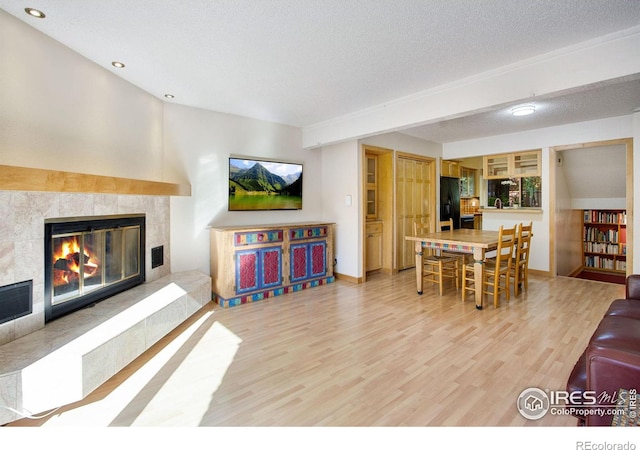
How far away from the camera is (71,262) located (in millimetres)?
2527

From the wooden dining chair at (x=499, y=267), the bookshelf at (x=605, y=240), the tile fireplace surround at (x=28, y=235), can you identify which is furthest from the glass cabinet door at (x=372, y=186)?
the bookshelf at (x=605, y=240)

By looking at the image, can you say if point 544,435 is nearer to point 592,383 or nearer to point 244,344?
point 592,383

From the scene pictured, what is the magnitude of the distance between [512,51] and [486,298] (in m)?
2.87

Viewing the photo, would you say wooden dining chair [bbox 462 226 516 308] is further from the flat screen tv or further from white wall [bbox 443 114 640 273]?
the flat screen tv

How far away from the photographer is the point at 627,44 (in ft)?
7.59

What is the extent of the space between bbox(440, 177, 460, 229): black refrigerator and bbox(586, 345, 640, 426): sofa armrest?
5516 mm

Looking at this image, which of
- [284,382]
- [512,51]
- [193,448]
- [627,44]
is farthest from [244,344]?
[627,44]

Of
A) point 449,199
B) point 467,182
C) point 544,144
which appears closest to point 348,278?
point 449,199

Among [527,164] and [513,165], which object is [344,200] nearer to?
[513,165]

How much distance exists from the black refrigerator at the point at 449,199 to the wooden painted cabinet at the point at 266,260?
2.98m

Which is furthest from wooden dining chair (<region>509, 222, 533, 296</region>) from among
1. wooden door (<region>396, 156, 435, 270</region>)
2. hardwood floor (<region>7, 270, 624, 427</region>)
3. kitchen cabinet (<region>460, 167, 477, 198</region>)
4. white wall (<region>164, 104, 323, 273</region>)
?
kitchen cabinet (<region>460, 167, 477, 198</region>)

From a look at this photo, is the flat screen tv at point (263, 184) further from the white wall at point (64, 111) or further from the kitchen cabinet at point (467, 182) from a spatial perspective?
the kitchen cabinet at point (467, 182)

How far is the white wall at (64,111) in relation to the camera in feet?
7.06

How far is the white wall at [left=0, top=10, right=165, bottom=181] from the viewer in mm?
2150
